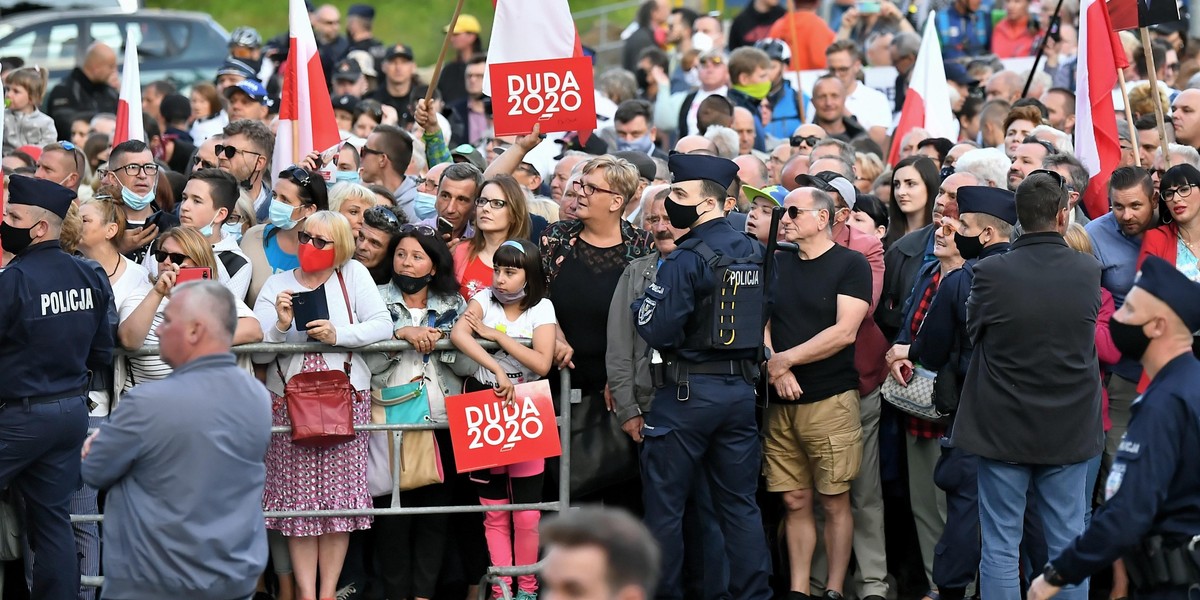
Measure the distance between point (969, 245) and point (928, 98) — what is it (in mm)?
4587

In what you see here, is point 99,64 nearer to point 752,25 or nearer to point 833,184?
point 752,25

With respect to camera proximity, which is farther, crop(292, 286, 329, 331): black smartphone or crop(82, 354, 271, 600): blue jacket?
crop(292, 286, 329, 331): black smartphone

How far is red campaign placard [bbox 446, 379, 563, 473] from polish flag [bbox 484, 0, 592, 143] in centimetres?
232

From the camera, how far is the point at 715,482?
805cm

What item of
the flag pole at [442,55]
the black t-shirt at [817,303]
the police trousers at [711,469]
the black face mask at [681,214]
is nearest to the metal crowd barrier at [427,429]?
the police trousers at [711,469]

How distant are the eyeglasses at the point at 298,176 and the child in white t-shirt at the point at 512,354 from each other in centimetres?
122

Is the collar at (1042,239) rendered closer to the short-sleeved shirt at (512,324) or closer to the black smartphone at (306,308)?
the short-sleeved shirt at (512,324)

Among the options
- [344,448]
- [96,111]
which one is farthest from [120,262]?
[96,111]

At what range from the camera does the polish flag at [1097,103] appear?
925 cm

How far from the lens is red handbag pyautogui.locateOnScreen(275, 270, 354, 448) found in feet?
26.0

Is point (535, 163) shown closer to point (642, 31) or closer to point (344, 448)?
point (344, 448)

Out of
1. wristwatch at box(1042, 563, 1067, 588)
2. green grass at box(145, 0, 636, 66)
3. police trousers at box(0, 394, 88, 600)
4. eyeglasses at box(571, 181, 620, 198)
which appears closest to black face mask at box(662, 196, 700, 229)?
eyeglasses at box(571, 181, 620, 198)

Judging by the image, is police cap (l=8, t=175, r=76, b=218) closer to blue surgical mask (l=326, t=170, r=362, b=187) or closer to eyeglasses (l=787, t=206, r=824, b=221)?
blue surgical mask (l=326, t=170, r=362, b=187)

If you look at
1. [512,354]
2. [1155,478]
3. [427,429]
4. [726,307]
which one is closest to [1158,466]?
Result: [1155,478]
